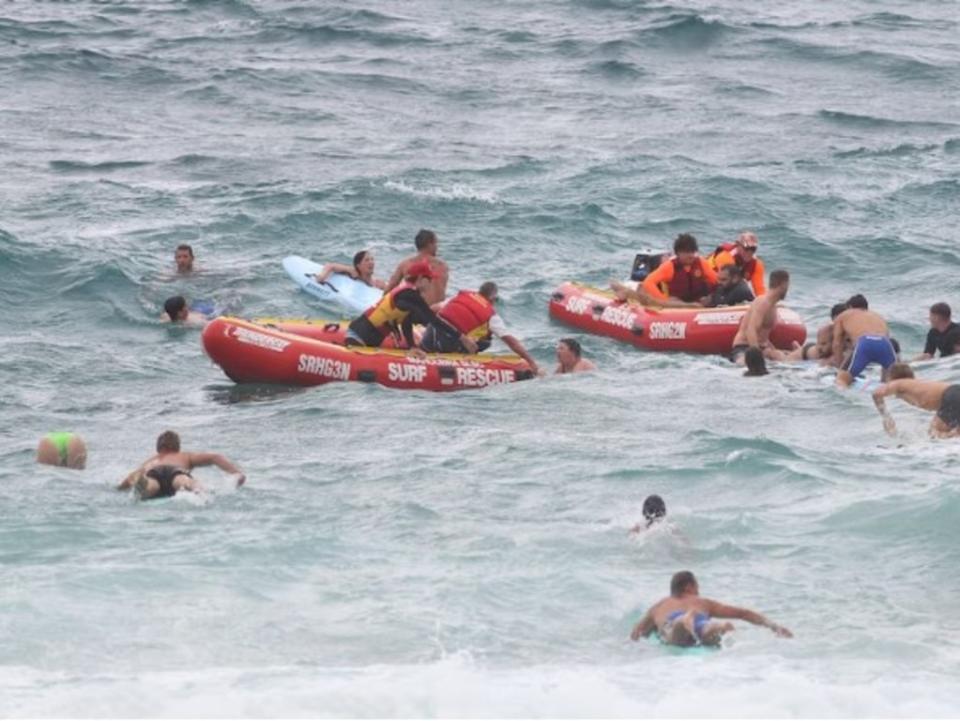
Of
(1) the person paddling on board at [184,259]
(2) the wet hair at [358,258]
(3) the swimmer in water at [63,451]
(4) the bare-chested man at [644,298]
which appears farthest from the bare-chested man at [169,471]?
(1) the person paddling on board at [184,259]

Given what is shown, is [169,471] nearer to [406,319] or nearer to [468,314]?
[406,319]

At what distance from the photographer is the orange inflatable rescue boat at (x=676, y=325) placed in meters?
18.8

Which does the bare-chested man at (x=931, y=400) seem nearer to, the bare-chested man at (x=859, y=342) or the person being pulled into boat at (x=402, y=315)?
the bare-chested man at (x=859, y=342)

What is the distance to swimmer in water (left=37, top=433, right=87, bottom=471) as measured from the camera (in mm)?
14492

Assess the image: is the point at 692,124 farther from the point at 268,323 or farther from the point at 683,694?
the point at 683,694

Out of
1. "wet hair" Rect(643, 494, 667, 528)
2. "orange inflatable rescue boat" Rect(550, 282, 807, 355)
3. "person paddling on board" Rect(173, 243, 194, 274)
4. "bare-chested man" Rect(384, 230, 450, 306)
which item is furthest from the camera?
"person paddling on board" Rect(173, 243, 194, 274)

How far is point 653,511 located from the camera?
12.6 meters

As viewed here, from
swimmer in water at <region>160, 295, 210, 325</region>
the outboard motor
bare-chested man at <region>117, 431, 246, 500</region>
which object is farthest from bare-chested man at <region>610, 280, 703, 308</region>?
bare-chested man at <region>117, 431, 246, 500</region>

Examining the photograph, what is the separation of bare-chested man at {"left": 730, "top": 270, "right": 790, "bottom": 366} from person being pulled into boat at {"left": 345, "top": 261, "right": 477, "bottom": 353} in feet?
8.59

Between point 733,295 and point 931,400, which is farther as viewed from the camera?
point 733,295

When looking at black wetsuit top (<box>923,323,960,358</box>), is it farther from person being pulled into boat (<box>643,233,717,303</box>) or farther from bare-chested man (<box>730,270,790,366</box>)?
person being pulled into boat (<box>643,233,717,303</box>)

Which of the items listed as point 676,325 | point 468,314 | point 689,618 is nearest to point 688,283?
point 676,325

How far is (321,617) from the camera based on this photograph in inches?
453

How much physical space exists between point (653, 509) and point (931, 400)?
340cm
